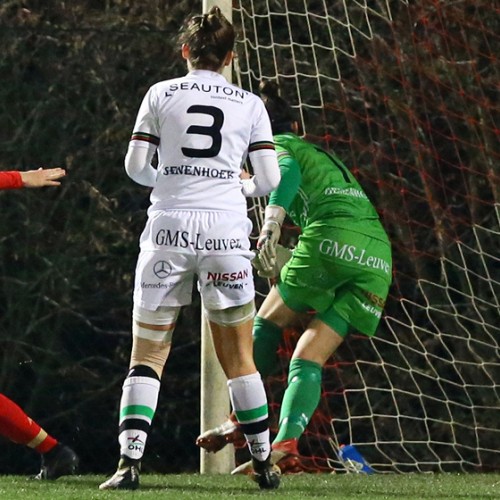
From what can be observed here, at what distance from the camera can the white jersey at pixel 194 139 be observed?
5.05 m

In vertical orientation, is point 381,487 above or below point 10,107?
below

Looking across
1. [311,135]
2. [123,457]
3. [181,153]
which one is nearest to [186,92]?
[181,153]

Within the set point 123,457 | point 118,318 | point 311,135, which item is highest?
point 311,135

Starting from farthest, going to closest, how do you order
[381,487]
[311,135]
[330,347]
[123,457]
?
[311,135], [330,347], [381,487], [123,457]

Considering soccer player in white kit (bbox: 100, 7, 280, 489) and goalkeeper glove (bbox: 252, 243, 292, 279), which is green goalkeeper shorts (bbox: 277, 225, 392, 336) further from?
soccer player in white kit (bbox: 100, 7, 280, 489)

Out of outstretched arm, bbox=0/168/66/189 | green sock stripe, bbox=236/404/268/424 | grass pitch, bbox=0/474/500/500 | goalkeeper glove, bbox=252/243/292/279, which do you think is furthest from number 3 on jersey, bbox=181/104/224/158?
grass pitch, bbox=0/474/500/500

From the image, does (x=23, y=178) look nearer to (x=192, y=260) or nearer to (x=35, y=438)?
(x=192, y=260)

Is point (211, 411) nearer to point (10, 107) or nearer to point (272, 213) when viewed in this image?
point (272, 213)

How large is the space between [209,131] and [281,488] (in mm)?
1277

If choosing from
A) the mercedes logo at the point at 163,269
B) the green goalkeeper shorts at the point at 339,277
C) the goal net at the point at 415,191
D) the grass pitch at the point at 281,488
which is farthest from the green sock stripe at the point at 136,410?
the goal net at the point at 415,191

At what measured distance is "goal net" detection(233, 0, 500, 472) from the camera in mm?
7891

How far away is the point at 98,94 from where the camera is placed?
8000 millimetres

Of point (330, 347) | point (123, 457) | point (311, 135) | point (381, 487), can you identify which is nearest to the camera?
point (123, 457)

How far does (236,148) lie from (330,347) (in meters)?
1.29
